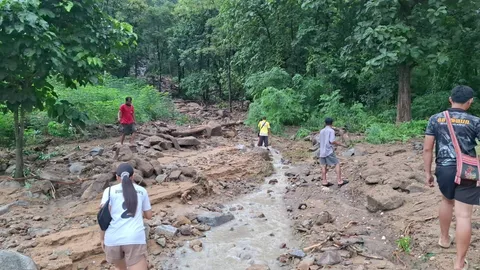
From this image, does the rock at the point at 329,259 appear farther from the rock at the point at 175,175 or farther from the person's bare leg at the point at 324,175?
the rock at the point at 175,175

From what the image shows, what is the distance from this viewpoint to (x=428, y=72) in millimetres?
17781

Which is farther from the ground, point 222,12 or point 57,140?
point 222,12

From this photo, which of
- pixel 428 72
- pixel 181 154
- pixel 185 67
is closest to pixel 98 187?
pixel 181 154

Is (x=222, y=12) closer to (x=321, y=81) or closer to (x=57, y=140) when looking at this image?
(x=321, y=81)

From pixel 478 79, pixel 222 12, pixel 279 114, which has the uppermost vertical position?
pixel 222 12

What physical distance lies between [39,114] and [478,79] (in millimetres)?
18018

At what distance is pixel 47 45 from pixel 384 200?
6.16 m

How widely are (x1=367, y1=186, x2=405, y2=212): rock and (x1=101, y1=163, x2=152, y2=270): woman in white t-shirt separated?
15.0 ft

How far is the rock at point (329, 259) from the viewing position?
526cm

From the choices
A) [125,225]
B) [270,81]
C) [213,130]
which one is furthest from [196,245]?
[270,81]

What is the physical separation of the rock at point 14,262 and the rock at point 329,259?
3.65 metres

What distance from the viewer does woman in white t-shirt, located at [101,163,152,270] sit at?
Result: 4.04 meters

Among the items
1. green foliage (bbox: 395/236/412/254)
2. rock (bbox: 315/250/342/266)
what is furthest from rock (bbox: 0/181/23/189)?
green foliage (bbox: 395/236/412/254)

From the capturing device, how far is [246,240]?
6.86m
